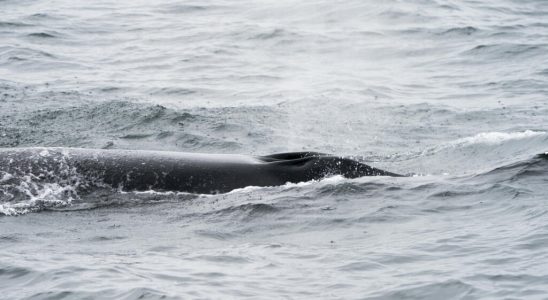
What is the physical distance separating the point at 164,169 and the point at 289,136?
17.4ft

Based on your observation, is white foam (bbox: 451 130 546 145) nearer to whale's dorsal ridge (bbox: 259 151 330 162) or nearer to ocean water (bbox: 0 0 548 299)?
ocean water (bbox: 0 0 548 299)

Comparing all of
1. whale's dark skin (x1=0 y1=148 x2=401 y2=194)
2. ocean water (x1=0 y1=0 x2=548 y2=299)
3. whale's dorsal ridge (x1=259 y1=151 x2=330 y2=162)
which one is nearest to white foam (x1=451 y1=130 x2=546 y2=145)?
ocean water (x1=0 y1=0 x2=548 y2=299)

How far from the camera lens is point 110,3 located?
105 feet

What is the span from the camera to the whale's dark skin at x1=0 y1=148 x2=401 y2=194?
11.7 metres

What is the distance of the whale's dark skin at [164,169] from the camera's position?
38.4 ft

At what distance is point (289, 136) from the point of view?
1686 centimetres

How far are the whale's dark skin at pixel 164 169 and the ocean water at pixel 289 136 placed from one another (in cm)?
18

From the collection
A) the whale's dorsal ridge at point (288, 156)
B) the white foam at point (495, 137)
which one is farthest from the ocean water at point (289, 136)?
the whale's dorsal ridge at point (288, 156)

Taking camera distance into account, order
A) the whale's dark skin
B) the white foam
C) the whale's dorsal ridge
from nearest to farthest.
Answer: the whale's dark skin < the whale's dorsal ridge < the white foam

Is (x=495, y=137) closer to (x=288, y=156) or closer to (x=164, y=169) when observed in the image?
(x=288, y=156)

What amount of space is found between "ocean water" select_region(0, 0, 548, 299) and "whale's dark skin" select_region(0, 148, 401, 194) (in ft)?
0.60

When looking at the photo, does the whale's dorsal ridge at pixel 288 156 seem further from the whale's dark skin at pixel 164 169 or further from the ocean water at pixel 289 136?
the ocean water at pixel 289 136

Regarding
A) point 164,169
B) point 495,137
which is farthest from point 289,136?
point 164,169

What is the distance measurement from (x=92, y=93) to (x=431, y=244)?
477 inches
